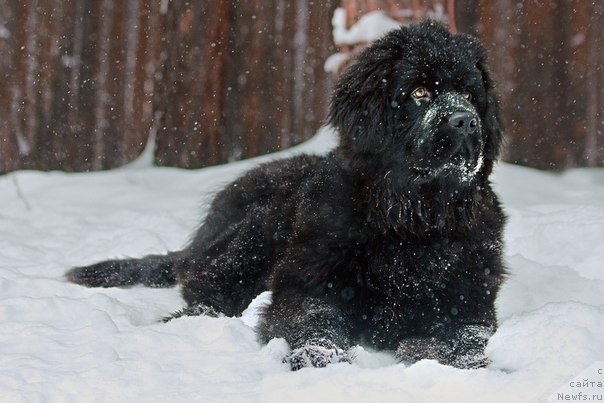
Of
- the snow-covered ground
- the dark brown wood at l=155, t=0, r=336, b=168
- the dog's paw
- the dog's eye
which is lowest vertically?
the dog's paw

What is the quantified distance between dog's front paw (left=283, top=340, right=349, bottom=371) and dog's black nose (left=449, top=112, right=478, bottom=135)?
1074 mm

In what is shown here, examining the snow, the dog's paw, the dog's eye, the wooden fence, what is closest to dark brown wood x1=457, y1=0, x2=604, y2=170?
the wooden fence

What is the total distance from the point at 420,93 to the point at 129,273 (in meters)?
1.95

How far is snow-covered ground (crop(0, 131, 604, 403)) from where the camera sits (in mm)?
2646

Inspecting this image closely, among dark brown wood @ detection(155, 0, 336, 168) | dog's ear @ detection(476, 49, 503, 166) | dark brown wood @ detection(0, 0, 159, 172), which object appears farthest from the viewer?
dark brown wood @ detection(0, 0, 159, 172)

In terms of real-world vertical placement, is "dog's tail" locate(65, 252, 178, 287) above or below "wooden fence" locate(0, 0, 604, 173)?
below

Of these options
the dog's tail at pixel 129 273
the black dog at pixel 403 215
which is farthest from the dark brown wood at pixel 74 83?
the black dog at pixel 403 215

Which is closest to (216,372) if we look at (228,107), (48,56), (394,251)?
(394,251)

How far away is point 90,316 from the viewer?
351cm

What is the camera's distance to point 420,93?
3674 millimetres

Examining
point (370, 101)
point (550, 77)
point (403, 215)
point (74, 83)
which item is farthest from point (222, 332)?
point (74, 83)

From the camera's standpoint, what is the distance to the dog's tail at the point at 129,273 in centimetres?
445

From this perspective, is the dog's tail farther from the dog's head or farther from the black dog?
the dog's head

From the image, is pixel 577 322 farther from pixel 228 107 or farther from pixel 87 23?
pixel 87 23
